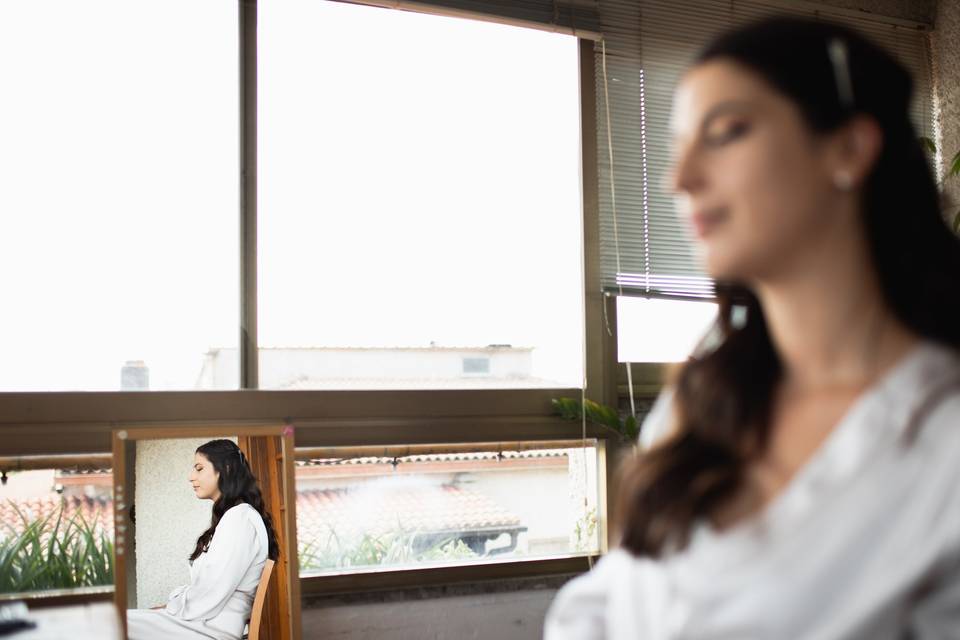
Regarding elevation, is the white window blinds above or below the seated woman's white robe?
above

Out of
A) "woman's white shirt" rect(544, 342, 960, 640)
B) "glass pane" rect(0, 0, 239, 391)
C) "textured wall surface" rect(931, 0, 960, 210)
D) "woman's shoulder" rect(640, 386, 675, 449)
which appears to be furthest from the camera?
"textured wall surface" rect(931, 0, 960, 210)

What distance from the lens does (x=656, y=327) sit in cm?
359

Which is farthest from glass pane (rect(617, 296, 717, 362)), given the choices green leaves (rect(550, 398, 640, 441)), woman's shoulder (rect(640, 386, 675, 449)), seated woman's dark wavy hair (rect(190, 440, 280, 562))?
woman's shoulder (rect(640, 386, 675, 449))

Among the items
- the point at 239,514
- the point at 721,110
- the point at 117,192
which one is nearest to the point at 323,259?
the point at 117,192

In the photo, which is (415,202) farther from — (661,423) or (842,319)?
(842,319)

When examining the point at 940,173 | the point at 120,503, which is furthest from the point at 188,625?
the point at 940,173

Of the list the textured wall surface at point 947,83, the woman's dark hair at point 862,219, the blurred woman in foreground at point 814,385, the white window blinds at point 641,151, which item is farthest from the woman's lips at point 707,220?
the textured wall surface at point 947,83

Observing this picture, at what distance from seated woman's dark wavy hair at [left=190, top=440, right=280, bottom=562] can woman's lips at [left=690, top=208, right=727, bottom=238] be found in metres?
2.34

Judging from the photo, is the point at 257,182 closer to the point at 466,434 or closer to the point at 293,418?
the point at 293,418

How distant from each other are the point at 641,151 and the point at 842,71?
2914mm

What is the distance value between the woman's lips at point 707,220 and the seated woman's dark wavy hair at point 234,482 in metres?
2.34

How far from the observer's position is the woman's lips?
0.75 metres

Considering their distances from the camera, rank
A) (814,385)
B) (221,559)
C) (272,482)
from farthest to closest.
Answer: (272,482)
(221,559)
(814,385)

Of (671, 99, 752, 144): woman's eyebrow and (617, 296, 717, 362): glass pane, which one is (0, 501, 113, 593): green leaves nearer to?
(617, 296, 717, 362): glass pane
